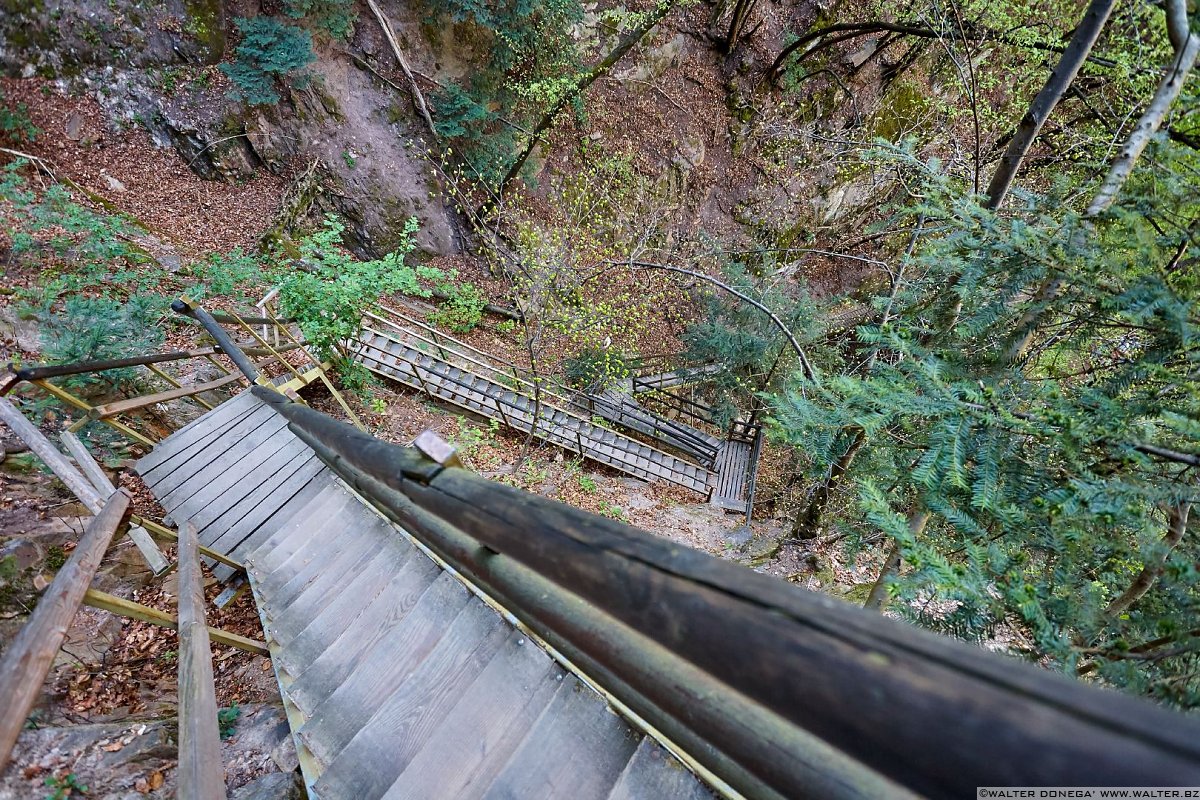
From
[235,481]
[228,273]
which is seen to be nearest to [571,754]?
[235,481]

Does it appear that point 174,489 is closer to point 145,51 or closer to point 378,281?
point 378,281

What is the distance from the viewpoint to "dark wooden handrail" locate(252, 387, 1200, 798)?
0.40m

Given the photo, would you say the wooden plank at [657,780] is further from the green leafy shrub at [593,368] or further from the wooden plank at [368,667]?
the green leafy shrub at [593,368]

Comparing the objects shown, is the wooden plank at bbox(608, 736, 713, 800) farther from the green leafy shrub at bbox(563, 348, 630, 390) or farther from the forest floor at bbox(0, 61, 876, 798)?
the green leafy shrub at bbox(563, 348, 630, 390)

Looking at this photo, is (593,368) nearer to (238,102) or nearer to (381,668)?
(381,668)

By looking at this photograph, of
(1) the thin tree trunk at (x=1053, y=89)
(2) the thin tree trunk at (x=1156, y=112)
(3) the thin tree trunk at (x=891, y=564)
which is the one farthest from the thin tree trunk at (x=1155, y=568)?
(1) the thin tree trunk at (x=1053, y=89)

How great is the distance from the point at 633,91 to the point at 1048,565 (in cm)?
1309

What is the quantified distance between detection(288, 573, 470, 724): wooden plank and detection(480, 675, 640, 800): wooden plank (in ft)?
2.06

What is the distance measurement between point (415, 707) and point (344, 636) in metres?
0.65

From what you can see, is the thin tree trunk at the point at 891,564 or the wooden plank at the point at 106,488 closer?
the wooden plank at the point at 106,488

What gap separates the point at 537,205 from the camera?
39.1 feet

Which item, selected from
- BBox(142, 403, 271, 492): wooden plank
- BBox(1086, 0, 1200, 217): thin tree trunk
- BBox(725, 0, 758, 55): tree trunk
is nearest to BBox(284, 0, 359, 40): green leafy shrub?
BBox(142, 403, 271, 492): wooden plank

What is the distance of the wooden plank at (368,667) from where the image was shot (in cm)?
191

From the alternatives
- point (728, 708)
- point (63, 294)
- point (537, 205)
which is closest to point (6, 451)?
point (63, 294)
